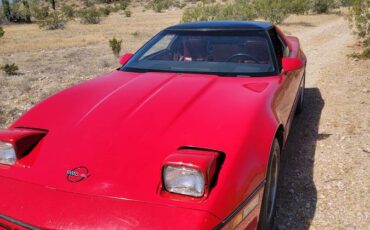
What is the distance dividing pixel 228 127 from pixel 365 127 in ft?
10.8

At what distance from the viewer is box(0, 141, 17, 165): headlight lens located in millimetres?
2458

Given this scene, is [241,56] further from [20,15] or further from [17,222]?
[20,15]

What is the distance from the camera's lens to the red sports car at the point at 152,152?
1946 millimetres

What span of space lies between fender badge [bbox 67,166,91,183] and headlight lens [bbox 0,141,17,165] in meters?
0.51

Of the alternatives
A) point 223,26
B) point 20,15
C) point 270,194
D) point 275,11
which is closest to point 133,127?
point 270,194

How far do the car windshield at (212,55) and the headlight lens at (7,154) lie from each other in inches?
63.3

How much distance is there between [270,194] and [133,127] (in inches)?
47.6

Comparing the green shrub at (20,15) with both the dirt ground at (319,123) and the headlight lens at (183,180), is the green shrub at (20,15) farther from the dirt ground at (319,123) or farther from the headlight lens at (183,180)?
the headlight lens at (183,180)

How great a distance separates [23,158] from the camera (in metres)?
2.44

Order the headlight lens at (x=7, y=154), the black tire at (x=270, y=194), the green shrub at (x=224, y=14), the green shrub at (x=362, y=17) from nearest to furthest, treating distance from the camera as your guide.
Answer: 1. the headlight lens at (x=7, y=154)
2. the black tire at (x=270, y=194)
3. the green shrub at (x=362, y=17)
4. the green shrub at (x=224, y=14)

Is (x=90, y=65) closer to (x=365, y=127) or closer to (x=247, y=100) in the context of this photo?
(x=365, y=127)

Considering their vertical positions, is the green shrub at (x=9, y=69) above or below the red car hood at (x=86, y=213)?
below

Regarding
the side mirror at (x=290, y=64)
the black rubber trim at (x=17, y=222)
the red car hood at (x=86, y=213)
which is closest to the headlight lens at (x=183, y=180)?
the red car hood at (x=86, y=213)

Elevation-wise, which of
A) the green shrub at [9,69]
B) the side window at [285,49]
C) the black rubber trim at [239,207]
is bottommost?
the green shrub at [9,69]
